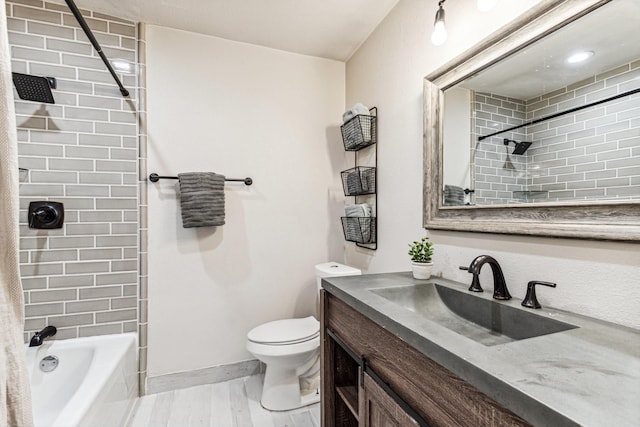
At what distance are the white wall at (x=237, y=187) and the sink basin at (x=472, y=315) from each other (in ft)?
3.99

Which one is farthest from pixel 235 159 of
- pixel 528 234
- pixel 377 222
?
pixel 528 234

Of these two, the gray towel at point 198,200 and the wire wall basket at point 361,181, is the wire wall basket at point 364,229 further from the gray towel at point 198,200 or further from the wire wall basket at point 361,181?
the gray towel at point 198,200

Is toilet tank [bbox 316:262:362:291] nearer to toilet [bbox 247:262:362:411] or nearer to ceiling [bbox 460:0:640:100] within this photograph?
toilet [bbox 247:262:362:411]

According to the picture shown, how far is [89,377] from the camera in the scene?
1.42 metres

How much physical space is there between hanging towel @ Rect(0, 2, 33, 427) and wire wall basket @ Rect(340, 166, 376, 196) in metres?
1.75

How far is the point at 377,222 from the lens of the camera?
198cm

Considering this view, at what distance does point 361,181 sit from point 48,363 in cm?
210

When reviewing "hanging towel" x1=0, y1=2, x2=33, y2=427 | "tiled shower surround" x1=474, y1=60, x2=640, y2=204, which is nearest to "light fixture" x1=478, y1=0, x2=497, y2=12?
"tiled shower surround" x1=474, y1=60, x2=640, y2=204

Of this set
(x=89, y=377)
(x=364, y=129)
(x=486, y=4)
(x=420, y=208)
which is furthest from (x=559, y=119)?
(x=89, y=377)

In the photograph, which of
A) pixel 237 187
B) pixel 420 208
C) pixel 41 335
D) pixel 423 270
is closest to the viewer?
pixel 423 270

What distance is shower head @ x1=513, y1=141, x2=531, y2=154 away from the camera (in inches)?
41.5

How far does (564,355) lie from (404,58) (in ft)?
5.21

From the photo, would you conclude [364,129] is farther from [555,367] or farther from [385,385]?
[555,367]

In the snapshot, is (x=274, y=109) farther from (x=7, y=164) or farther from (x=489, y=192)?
(x=7, y=164)
